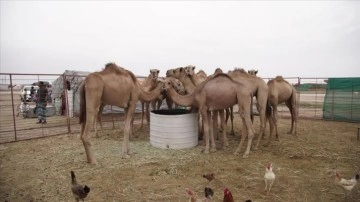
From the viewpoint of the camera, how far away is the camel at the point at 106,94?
662 cm

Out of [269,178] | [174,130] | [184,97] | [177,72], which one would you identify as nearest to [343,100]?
[177,72]

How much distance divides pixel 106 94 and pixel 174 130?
7.48 ft

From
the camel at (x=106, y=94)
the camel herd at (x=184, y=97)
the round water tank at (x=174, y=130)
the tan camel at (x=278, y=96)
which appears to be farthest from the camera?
the tan camel at (x=278, y=96)

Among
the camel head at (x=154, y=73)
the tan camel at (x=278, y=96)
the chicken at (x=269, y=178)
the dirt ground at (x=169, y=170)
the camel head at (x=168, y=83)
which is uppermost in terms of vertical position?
the camel head at (x=154, y=73)

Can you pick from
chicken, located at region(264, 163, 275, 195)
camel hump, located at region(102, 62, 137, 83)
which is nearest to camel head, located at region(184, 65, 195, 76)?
camel hump, located at region(102, 62, 137, 83)

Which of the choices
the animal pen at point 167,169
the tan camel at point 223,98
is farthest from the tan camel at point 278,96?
the tan camel at point 223,98

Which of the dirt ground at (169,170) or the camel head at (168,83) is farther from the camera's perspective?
the camel head at (168,83)

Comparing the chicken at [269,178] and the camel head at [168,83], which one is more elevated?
the camel head at [168,83]

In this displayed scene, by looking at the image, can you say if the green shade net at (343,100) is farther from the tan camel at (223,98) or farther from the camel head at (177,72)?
the camel head at (177,72)

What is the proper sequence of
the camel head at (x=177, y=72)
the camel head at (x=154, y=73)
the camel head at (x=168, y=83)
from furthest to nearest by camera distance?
1. the camel head at (x=154, y=73)
2. the camel head at (x=177, y=72)
3. the camel head at (x=168, y=83)

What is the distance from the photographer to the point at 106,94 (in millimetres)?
7055

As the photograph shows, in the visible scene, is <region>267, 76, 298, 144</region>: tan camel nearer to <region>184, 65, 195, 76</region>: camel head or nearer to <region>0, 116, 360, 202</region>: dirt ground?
<region>0, 116, 360, 202</region>: dirt ground

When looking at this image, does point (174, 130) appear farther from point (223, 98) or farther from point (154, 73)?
point (154, 73)

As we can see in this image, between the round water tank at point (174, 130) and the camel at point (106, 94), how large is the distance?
940 mm
